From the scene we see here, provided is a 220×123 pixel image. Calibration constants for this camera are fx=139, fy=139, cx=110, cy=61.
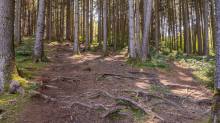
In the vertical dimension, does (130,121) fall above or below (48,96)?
below

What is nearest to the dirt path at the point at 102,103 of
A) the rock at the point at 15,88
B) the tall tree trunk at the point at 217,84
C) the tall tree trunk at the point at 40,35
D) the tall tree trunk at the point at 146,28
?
the rock at the point at 15,88

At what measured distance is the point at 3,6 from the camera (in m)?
4.36

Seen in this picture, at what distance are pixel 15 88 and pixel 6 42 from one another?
4.98ft

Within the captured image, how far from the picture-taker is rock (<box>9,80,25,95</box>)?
408 cm

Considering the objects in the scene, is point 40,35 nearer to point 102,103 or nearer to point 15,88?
point 15,88

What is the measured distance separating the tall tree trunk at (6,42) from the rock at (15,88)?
286mm

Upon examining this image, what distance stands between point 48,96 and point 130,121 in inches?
101

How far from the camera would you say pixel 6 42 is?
4.44 m

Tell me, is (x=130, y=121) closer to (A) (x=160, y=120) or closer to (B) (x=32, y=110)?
(A) (x=160, y=120)

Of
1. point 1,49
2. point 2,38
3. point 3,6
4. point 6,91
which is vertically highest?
point 3,6

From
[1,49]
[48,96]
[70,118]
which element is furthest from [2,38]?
[70,118]

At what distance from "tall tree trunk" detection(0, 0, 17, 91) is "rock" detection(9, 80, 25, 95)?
0.29 meters

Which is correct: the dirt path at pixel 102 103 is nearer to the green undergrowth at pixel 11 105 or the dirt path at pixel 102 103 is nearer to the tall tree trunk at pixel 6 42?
the green undergrowth at pixel 11 105

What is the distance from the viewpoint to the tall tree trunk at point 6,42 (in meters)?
4.32
